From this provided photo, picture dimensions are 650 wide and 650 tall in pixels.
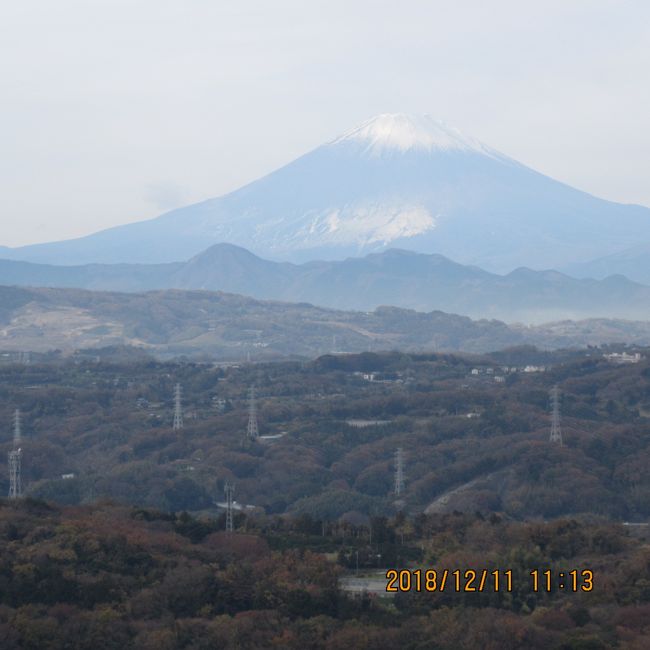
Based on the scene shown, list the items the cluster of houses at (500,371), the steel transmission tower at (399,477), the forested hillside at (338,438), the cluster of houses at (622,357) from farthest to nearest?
1. the cluster of houses at (500,371)
2. the cluster of houses at (622,357)
3. the steel transmission tower at (399,477)
4. the forested hillside at (338,438)

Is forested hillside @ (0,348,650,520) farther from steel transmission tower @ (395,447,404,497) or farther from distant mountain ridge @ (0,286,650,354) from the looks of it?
distant mountain ridge @ (0,286,650,354)

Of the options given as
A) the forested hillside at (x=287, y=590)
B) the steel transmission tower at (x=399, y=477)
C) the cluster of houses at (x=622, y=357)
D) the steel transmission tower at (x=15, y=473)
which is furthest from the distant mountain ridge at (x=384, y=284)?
the forested hillside at (x=287, y=590)

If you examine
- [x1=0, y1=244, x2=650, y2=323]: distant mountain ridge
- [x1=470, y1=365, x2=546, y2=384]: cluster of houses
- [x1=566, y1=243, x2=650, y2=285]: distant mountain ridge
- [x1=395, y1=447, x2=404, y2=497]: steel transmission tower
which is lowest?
[x1=395, y1=447, x2=404, y2=497]: steel transmission tower

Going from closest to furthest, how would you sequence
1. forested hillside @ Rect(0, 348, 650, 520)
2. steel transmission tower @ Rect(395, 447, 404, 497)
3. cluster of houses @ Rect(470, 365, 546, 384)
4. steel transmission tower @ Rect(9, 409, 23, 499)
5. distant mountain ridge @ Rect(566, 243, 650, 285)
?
steel transmission tower @ Rect(9, 409, 23, 499)
forested hillside @ Rect(0, 348, 650, 520)
steel transmission tower @ Rect(395, 447, 404, 497)
cluster of houses @ Rect(470, 365, 546, 384)
distant mountain ridge @ Rect(566, 243, 650, 285)

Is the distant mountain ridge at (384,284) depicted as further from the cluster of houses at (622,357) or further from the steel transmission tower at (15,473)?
the steel transmission tower at (15,473)

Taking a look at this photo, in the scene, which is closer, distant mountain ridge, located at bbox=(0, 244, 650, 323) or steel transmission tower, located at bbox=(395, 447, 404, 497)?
steel transmission tower, located at bbox=(395, 447, 404, 497)

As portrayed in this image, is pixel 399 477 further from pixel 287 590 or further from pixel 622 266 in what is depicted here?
pixel 622 266

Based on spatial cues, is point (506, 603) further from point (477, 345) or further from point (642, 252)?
point (642, 252)
